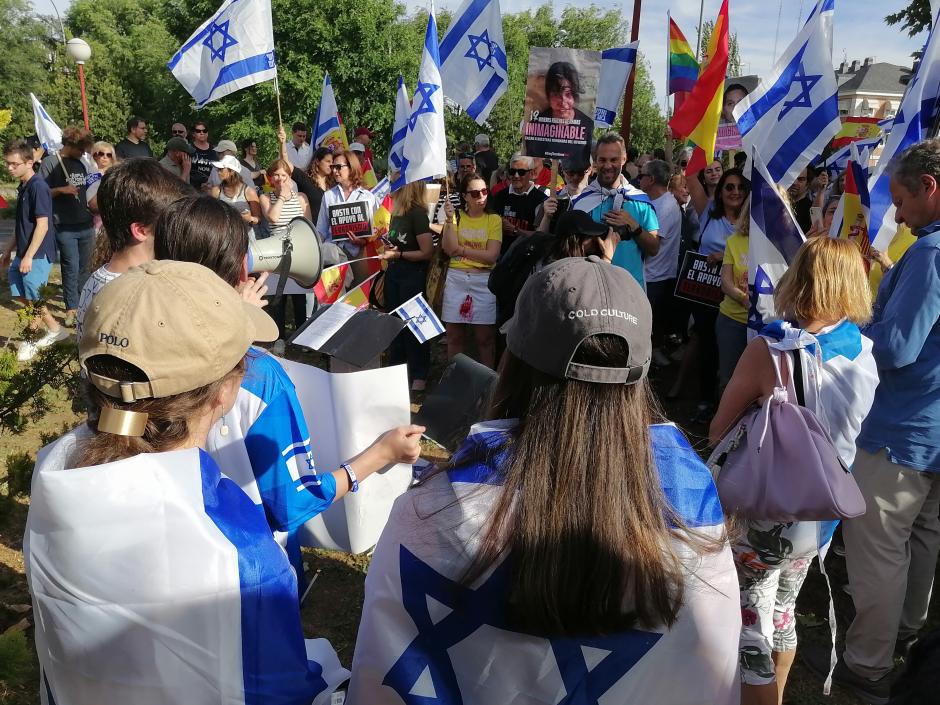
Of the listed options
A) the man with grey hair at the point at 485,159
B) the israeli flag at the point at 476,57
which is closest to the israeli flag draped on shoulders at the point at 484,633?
the israeli flag at the point at 476,57

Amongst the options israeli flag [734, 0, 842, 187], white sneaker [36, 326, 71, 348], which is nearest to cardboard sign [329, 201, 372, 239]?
white sneaker [36, 326, 71, 348]

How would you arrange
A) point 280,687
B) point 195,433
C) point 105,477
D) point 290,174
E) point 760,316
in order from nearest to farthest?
point 105,477 < point 280,687 < point 195,433 < point 760,316 < point 290,174

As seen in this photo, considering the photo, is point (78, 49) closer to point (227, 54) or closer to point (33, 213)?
point (33, 213)

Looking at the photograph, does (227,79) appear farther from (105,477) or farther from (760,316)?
(105,477)

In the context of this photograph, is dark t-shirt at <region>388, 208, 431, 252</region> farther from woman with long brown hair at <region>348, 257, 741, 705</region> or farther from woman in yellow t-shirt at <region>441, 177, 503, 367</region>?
woman with long brown hair at <region>348, 257, 741, 705</region>

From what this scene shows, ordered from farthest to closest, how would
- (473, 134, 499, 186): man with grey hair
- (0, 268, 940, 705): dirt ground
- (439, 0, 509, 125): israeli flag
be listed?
(473, 134, 499, 186): man with grey hair
(439, 0, 509, 125): israeli flag
(0, 268, 940, 705): dirt ground

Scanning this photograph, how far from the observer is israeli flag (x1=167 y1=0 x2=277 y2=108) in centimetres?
612

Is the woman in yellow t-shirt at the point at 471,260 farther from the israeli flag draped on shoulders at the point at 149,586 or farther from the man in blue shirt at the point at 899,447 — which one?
the israeli flag draped on shoulders at the point at 149,586

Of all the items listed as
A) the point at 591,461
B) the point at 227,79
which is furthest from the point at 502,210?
the point at 591,461

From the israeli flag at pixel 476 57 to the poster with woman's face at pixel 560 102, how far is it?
0.92 meters

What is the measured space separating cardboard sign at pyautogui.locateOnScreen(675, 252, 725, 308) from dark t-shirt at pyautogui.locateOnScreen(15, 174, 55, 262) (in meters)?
6.33

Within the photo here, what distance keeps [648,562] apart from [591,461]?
0.64 feet

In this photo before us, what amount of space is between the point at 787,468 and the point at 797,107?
3.09 metres

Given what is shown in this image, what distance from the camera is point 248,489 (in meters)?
1.83
